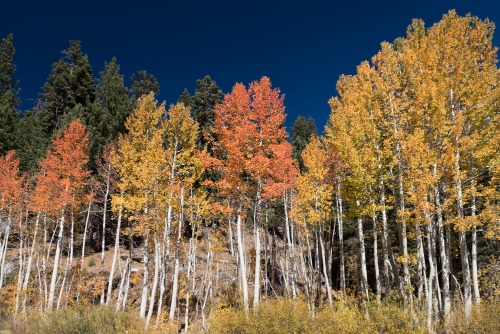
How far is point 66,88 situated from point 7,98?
574cm

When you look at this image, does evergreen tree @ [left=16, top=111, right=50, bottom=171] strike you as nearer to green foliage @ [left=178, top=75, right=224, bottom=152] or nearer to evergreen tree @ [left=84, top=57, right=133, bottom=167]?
evergreen tree @ [left=84, top=57, right=133, bottom=167]

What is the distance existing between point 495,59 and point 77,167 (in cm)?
2289

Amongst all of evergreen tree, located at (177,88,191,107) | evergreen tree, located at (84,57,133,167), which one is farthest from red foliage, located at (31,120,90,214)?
evergreen tree, located at (177,88,191,107)

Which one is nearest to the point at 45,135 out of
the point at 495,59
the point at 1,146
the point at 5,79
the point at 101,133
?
the point at 1,146

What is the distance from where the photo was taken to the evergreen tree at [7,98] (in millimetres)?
28469

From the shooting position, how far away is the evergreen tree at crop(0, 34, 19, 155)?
2847 centimetres

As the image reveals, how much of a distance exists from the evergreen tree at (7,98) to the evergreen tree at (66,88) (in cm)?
325

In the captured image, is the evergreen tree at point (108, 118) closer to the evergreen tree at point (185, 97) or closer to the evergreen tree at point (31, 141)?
the evergreen tree at point (31, 141)

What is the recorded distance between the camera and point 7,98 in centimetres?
3309

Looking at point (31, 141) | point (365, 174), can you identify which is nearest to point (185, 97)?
point (31, 141)

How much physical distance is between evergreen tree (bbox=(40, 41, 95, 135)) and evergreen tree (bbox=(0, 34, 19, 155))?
10.6 feet

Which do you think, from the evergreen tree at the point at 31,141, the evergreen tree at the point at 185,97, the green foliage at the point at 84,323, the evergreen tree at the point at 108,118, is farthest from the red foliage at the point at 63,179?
the evergreen tree at the point at 185,97

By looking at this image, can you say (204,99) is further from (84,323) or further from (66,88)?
(84,323)

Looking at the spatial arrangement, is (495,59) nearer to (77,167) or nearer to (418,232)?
(418,232)
